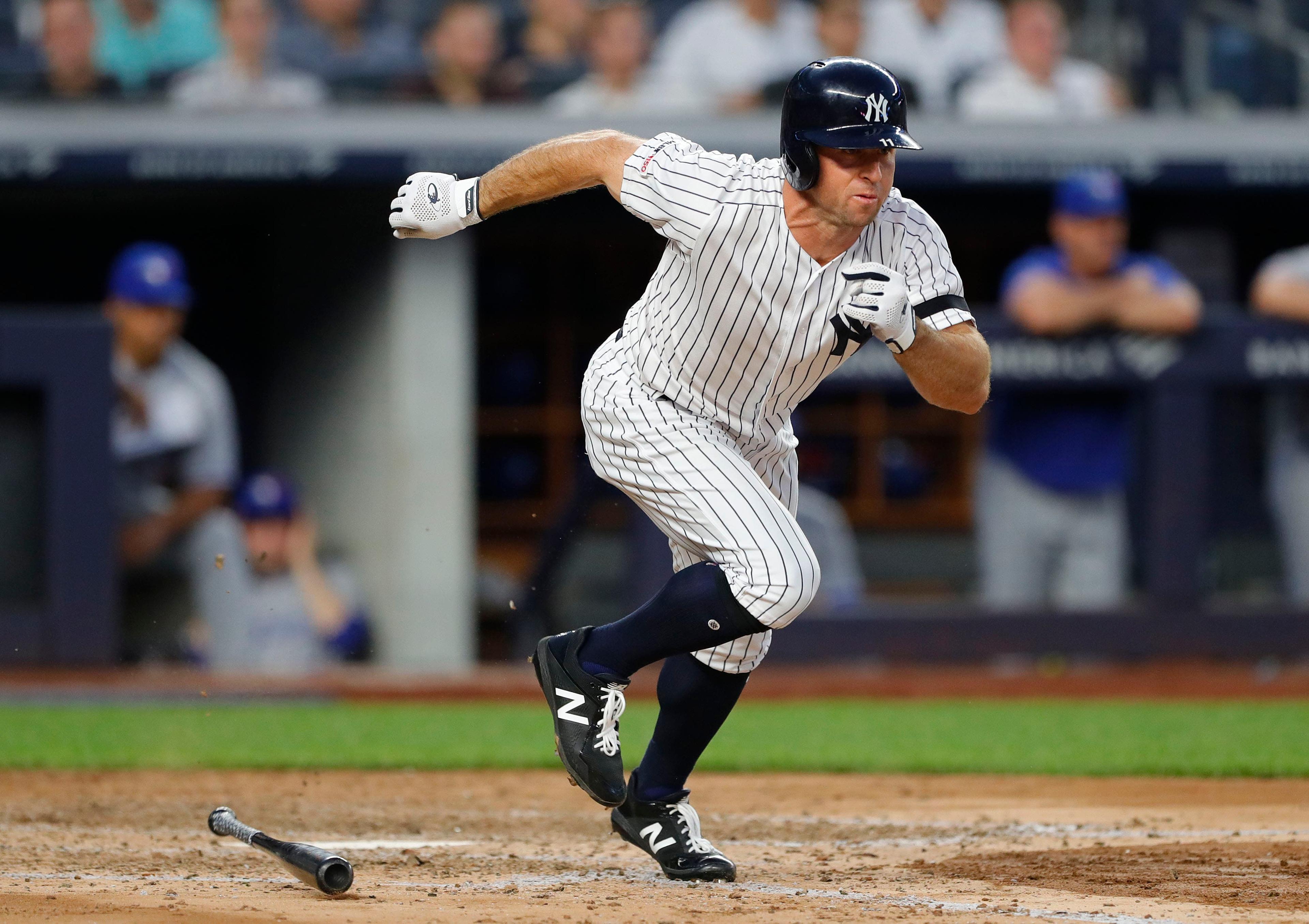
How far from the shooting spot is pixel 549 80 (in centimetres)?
903

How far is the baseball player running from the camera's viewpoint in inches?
135

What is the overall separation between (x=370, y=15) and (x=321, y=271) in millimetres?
1362

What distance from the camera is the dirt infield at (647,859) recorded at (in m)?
3.29

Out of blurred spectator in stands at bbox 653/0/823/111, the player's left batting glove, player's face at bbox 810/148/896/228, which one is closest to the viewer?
the player's left batting glove

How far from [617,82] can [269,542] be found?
2.82 meters

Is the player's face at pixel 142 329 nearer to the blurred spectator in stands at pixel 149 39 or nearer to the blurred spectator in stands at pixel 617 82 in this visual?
the blurred spectator in stands at pixel 149 39

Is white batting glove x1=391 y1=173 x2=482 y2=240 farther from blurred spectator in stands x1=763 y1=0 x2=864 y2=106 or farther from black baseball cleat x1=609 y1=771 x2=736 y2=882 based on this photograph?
blurred spectator in stands x1=763 y1=0 x2=864 y2=106

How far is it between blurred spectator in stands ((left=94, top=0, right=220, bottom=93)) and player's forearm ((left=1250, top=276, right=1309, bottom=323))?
499 centimetres

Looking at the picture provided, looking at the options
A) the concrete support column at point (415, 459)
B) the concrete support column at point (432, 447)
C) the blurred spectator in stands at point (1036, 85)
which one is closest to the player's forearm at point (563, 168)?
the concrete support column at point (415, 459)

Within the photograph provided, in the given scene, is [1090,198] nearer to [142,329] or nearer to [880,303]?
[142,329]

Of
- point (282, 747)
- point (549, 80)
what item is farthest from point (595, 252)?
point (282, 747)

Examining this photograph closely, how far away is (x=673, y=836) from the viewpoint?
3744 mm

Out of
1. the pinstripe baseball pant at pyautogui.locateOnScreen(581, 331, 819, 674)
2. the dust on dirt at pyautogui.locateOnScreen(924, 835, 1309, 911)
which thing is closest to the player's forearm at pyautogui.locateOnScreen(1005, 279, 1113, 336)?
the dust on dirt at pyautogui.locateOnScreen(924, 835, 1309, 911)

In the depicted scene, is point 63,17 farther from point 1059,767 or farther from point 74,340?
point 1059,767
